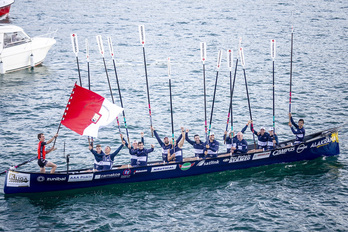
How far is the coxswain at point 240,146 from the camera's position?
84.8 ft

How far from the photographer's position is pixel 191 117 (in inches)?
1350

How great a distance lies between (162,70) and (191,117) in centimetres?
1124

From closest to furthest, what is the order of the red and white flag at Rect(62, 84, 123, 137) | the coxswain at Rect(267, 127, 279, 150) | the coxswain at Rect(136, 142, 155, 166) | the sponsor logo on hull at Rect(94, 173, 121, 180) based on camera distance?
the red and white flag at Rect(62, 84, 123, 137)
the sponsor logo on hull at Rect(94, 173, 121, 180)
the coxswain at Rect(136, 142, 155, 166)
the coxswain at Rect(267, 127, 279, 150)

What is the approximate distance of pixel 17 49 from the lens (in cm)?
4116

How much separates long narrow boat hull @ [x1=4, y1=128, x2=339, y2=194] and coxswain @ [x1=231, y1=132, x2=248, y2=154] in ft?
1.58

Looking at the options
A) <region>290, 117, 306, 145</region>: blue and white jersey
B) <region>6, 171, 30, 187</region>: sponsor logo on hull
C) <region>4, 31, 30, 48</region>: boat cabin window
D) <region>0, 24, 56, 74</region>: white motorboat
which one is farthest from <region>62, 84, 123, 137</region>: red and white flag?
<region>4, 31, 30, 48</region>: boat cabin window

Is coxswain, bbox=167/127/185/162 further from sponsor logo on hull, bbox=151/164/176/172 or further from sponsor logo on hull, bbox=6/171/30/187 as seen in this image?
sponsor logo on hull, bbox=6/171/30/187

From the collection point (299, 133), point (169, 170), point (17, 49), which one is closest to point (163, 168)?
point (169, 170)

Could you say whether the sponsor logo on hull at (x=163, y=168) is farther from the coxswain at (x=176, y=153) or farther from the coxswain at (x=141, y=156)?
the coxswain at (x=141, y=156)

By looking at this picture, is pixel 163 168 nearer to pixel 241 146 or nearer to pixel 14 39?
pixel 241 146

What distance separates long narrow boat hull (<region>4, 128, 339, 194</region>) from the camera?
913 inches

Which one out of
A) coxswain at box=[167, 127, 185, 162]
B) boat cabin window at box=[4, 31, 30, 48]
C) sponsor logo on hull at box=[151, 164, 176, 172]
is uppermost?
boat cabin window at box=[4, 31, 30, 48]

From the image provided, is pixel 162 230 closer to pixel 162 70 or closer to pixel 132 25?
pixel 162 70

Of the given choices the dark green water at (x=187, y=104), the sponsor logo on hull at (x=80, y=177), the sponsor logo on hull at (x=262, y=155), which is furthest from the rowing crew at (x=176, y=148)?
the dark green water at (x=187, y=104)
